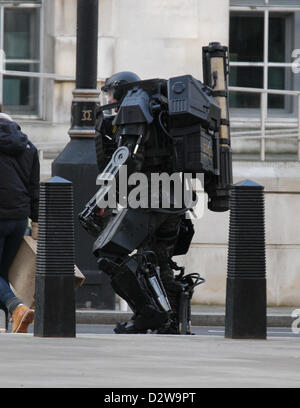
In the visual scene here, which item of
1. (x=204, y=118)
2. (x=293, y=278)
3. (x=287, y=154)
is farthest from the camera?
(x=287, y=154)

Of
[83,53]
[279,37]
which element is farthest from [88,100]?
[279,37]

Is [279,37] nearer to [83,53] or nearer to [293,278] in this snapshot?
[293,278]

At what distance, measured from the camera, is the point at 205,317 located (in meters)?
13.6

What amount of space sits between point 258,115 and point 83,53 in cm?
416

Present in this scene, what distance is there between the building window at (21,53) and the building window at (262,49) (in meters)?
2.14

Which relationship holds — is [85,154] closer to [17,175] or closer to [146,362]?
[17,175]

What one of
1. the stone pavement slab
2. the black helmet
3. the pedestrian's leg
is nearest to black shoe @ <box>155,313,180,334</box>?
the stone pavement slab

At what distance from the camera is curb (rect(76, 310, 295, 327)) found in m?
13.2

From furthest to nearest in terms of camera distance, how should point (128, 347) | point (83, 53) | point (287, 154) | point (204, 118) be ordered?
point (287, 154), point (83, 53), point (204, 118), point (128, 347)

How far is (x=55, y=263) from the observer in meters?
9.03

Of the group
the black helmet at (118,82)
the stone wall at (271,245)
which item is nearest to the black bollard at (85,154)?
the stone wall at (271,245)

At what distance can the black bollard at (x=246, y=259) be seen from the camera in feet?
29.9

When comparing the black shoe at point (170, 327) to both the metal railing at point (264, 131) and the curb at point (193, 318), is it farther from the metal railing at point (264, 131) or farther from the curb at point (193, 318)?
the metal railing at point (264, 131)

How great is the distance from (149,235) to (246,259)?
3.98 feet
